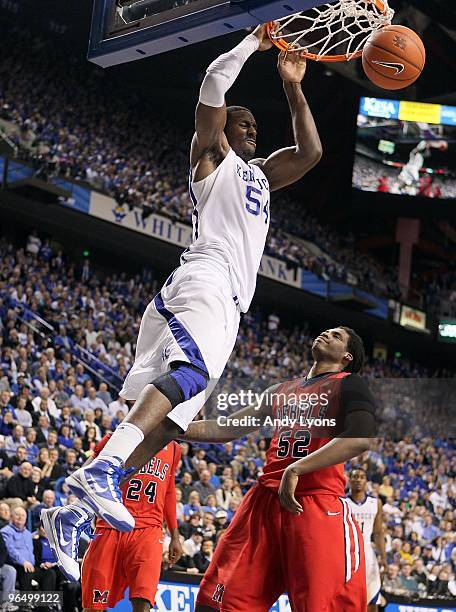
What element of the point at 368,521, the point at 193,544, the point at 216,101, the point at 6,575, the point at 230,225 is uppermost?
the point at 216,101

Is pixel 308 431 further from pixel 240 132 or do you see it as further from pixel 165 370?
pixel 240 132

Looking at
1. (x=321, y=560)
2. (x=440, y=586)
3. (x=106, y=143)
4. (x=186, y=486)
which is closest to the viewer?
(x=321, y=560)

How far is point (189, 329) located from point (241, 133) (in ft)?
3.79

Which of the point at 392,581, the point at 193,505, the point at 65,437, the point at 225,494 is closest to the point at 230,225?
the point at 193,505

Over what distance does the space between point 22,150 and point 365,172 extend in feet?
29.9

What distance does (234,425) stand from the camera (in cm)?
477

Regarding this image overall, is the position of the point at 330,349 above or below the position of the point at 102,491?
above

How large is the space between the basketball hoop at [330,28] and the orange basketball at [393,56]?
108 millimetres

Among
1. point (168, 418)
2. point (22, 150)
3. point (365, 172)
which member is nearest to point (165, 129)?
point (365, 172)

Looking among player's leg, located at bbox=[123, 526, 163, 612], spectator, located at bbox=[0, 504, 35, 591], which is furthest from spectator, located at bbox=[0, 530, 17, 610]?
player's leg, located at bbox=[123, 526, 163, 612]

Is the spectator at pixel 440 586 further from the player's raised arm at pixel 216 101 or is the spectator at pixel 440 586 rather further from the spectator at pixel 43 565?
the player's raised arm at pixel 216 101

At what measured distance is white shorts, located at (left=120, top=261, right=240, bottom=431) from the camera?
3715 mm

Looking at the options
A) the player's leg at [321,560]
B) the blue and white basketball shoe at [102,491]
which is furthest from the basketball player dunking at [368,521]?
the blue and white basketball shoe at [102,491]

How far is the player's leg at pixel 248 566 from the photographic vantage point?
427cm
